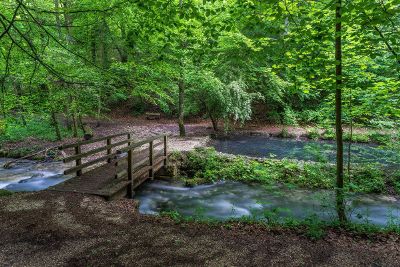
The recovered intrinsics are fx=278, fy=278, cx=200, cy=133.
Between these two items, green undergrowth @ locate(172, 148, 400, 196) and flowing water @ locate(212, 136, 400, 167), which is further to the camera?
flowing water @ locate(212, 136, 400, 167)

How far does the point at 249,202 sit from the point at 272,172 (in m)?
2.46

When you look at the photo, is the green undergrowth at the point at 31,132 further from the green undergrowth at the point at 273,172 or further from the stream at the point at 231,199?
the green undergrowth at the point at 273,172

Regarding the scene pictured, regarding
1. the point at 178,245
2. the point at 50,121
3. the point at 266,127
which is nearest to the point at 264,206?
the point at 178,245

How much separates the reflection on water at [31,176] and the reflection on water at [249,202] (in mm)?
3212

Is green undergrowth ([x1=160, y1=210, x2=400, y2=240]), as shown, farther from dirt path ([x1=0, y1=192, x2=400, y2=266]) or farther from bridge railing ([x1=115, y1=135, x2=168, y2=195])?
bridge railing ([x1=115, y1=135, x2=168, y2=195])

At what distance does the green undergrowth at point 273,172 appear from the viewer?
9570 millimetres

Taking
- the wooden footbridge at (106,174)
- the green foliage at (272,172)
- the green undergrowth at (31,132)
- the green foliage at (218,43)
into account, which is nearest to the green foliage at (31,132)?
the green undergrowth at (31,132)

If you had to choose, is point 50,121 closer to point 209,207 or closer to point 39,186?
point 39,186

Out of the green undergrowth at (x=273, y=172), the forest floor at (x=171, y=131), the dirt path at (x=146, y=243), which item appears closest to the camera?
the dirt path at (x=146, y=243)

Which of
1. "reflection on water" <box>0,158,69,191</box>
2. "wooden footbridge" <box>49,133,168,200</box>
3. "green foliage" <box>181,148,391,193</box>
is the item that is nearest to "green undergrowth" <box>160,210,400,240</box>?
"wooden footbridge" <box>49,133,168,200</box>

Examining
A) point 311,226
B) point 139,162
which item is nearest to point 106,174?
point 139,162

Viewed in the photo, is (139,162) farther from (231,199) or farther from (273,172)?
(273,172)

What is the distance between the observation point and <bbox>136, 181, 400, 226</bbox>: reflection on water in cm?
756

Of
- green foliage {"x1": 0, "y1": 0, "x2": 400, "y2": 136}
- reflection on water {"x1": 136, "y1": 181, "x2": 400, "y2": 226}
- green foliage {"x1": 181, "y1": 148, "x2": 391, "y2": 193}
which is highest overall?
green foliage {"x1": 0, "y1": 0, "x2": 400, "y2": 136}
